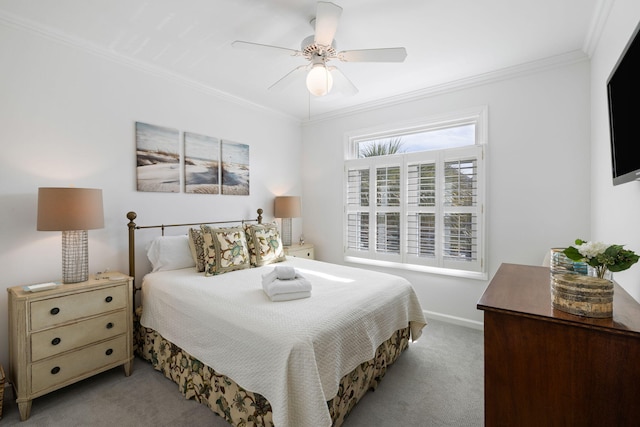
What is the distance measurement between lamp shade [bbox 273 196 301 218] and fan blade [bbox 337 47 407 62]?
7.11 feet

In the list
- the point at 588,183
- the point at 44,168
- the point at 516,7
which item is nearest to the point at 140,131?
the point at 44,168

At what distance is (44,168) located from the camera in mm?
2311

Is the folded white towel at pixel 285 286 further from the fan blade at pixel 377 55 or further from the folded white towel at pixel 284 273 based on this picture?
the fan blade at pixel 377 55

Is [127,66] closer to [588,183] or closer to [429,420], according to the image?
[429,420]

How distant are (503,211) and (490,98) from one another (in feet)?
3.95

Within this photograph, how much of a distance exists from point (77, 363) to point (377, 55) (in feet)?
10.1

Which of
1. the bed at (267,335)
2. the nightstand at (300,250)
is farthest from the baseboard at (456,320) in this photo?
the nightstand at (300,250)

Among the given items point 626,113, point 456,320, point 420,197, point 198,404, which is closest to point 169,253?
point 198,404

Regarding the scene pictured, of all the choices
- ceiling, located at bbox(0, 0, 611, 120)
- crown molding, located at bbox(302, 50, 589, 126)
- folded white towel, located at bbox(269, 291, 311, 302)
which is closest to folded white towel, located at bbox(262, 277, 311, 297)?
folded white towel, located at bbox(269, 291, 311, 302)

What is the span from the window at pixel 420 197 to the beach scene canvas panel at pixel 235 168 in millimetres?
1397

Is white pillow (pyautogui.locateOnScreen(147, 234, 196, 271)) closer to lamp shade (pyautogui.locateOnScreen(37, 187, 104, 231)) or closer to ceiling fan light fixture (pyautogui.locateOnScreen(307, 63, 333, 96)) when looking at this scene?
lamp shade (pyautogui.locateOnScreen(37, 187, 104, 231))

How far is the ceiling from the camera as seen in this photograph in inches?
79.4

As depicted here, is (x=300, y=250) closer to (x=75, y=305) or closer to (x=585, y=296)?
(x=75, y=305)

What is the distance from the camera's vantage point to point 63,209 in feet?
6.69
